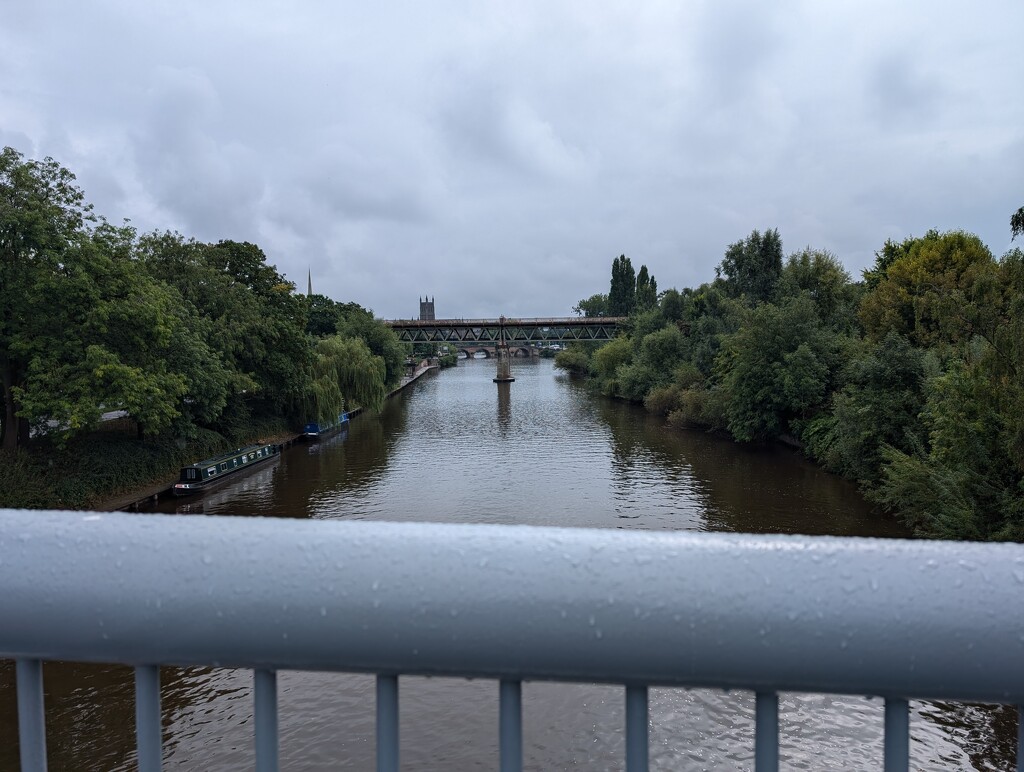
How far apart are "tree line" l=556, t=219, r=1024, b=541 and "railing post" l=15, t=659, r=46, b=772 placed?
48.8ft

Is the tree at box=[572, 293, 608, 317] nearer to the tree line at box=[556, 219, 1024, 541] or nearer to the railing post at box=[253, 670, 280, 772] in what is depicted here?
the tree line at box=[556, 219, 1024, 541]

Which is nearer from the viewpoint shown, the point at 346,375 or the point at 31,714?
the point at 31,714

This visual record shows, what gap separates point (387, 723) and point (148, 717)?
35 cm

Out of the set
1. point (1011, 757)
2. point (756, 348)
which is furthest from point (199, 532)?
point (756, 348)

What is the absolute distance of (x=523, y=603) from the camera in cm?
88

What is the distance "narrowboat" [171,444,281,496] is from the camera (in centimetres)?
2422

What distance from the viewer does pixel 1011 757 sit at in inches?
338

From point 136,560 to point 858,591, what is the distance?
0.90 m

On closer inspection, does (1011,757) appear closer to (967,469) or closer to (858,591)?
(967,469)

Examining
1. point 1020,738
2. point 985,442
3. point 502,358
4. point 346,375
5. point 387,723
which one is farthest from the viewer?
point 502,358

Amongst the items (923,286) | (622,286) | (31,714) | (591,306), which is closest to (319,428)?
(923,286)

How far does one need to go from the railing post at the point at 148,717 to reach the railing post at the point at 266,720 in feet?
0.47

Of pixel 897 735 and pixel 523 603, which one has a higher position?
pixel 523 603

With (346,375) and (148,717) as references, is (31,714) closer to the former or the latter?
(148,717)
